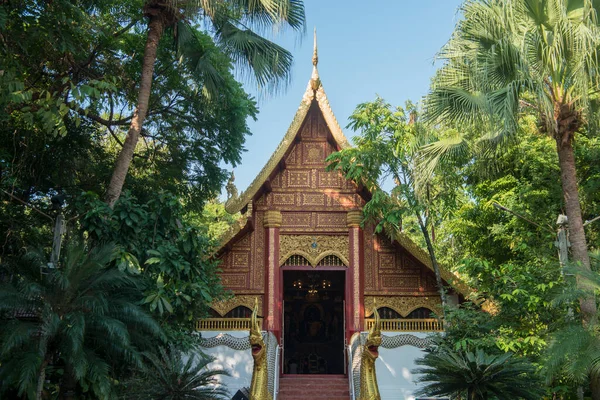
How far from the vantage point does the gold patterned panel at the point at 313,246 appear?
12.4m

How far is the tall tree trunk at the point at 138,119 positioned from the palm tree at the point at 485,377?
5155 millimetres

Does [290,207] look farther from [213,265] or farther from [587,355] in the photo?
[587,355]

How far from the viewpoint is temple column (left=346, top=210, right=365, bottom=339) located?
39.2 feet

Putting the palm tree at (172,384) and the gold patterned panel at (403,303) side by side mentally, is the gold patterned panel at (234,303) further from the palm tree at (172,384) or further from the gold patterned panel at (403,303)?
the palm tree at (172,384)

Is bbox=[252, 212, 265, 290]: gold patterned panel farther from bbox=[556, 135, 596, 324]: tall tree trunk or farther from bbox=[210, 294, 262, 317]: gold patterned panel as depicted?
bbox=[556, 135, 596, 324]: tall tree trunk

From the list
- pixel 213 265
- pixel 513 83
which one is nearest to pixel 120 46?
pixel 213 265

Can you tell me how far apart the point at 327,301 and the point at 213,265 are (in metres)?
6.30

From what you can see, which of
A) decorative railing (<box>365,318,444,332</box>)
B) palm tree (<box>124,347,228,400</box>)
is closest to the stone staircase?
decorative railing (<box>365,318,444,332</box>)

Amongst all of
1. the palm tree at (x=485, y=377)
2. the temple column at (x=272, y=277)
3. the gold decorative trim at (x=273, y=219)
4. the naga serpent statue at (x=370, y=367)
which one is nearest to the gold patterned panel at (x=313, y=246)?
the temple column at (x=272, y=277)

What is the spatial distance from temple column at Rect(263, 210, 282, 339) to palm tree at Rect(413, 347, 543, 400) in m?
4.68

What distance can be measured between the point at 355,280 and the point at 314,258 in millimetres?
874

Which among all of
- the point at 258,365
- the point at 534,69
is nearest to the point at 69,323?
the point at 258,365

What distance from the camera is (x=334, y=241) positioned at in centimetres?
1248

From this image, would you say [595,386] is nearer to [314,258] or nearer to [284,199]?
[314,258]
